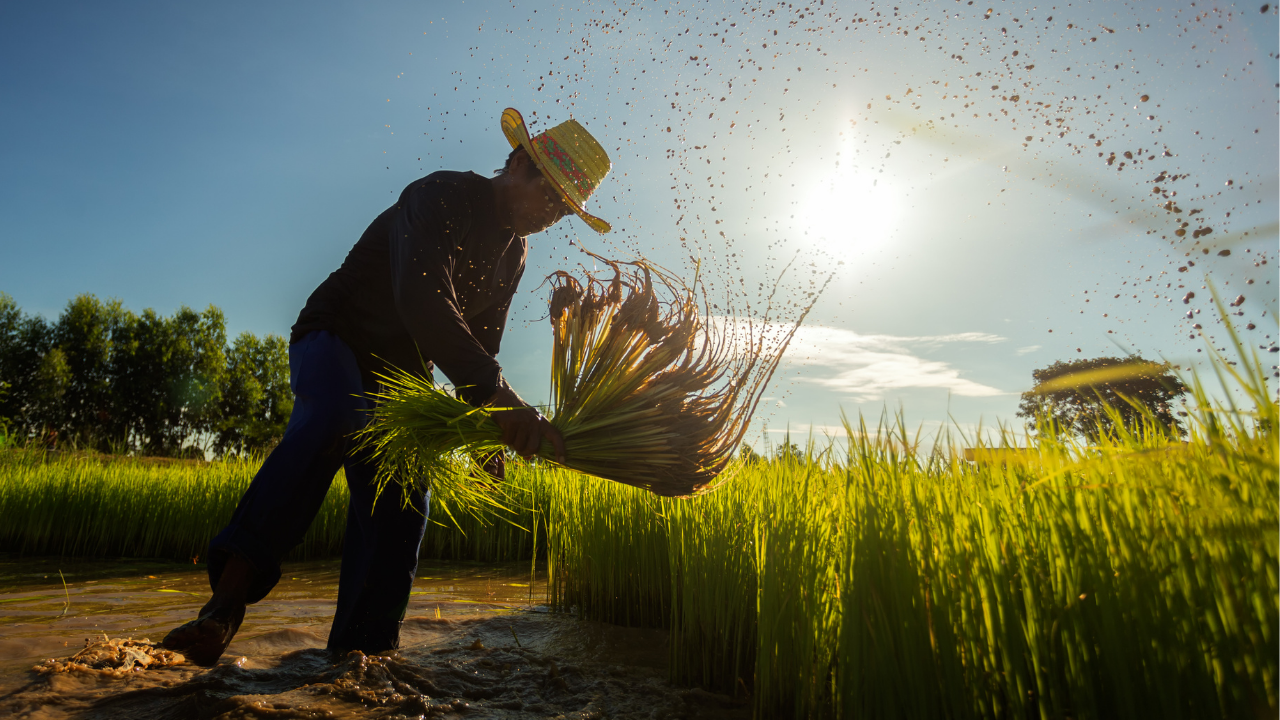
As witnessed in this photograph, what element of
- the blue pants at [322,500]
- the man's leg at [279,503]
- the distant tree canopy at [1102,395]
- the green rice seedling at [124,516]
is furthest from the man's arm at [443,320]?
the green rice seedling at [124,516]

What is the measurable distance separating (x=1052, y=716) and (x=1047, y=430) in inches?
27.0

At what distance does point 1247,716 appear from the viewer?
1.03 m

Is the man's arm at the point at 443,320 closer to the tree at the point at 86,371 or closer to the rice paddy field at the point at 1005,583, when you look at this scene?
the rice paddy field at the point at 1005,583

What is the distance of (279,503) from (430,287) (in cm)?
85

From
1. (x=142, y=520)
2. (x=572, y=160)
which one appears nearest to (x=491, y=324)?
(x=572, y=160)

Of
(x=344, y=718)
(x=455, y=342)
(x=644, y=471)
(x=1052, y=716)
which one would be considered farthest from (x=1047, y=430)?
(x=344, y=718)

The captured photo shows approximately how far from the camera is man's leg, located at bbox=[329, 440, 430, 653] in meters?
2.52

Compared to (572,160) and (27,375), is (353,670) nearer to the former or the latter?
(572,160)

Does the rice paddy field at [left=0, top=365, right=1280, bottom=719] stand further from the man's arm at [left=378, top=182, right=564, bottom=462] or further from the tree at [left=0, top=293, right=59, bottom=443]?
the tree at [left=0, top=293, right=59, bottom=443]

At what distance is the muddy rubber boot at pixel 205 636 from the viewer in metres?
1.96

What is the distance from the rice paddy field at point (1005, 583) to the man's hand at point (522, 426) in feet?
2.32

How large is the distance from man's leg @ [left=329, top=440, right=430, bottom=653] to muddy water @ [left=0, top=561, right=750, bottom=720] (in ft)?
0.36

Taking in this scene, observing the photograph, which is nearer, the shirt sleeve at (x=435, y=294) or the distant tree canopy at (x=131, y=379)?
the shirt sleeve at (x=435, y=294)

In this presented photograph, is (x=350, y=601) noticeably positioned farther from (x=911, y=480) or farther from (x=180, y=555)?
(x=180, y=555)
